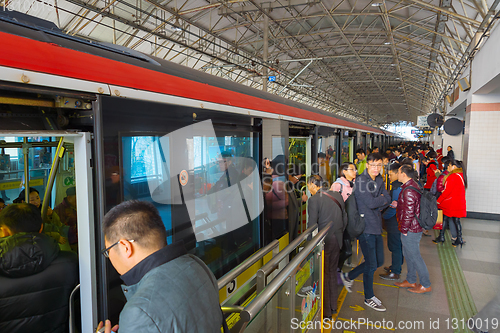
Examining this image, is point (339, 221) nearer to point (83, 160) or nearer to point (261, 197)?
point (261, 197)

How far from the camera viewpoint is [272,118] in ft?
13.0

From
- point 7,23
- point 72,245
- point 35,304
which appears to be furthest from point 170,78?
point 35,304

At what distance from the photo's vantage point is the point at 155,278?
1.20 metres

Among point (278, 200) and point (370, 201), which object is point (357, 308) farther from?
point (278, 200)

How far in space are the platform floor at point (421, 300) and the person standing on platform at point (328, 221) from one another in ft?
0.94

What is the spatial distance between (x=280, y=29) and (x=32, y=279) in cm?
1780

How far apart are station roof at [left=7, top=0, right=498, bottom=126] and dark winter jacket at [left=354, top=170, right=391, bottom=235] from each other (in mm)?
4608

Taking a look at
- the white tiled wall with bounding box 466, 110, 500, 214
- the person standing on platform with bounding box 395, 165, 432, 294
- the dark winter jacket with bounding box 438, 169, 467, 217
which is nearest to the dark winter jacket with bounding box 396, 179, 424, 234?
the person standing on platform with bounding box 395, 165, 432, 294

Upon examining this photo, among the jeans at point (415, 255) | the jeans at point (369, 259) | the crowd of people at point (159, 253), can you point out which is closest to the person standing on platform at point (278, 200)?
the crowd of people at point (159, 253)

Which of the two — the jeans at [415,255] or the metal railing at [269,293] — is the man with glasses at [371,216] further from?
the metal railing at [269,293]

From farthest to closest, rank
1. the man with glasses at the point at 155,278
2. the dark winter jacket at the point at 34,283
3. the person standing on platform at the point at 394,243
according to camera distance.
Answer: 1. the person standing on platform at the point at 394,243
2. the dark winter jacket at the point at 34,283
3. the man with glasses at the point at 155,278

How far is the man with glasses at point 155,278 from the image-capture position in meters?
1.13

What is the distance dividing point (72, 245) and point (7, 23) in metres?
1.61

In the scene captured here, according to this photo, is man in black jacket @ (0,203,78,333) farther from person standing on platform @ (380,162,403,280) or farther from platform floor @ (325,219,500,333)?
person standing on platform @ (380,162,403,280)
